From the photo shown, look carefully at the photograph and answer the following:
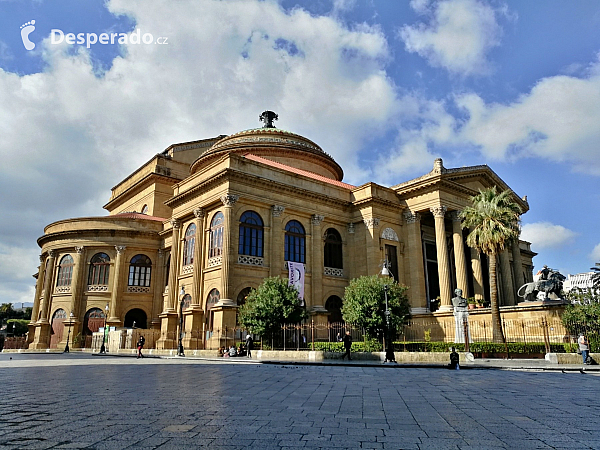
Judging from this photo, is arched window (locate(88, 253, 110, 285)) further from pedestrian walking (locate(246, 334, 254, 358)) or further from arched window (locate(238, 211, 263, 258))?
pedestrian walking (locate(246, 334, 254, 358))

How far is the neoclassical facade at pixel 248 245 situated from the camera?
29.9 metres

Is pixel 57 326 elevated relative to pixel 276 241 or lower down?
lower down

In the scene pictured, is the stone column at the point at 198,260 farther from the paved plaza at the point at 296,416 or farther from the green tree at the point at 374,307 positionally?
the paved plaza at the point at 296,416

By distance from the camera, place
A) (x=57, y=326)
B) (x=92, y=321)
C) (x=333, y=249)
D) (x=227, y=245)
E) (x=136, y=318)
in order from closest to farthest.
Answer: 1. (x=227, y=245)
2. (x=333, y=249)
3. (x=92, y=321)
4. (x=57, y=326)
5. (x=136, y=318)

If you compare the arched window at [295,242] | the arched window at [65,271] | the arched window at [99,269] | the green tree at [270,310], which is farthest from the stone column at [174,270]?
the arched window at [65,271]

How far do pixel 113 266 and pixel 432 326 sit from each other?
2545cm

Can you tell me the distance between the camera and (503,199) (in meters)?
27.4

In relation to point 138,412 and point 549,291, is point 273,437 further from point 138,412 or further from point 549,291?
point 549,291

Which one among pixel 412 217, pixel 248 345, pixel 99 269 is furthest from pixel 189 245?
pixel 412 217

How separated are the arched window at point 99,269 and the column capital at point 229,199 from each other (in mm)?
14785

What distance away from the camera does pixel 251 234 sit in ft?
100

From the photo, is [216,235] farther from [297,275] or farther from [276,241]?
[297,275]

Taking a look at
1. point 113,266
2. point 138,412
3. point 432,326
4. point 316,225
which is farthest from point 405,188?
point 138,412

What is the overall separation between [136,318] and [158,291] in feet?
9.10
